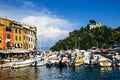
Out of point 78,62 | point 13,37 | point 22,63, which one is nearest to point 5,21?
point 13,37

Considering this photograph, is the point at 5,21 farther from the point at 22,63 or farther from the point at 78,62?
the point at 78,62

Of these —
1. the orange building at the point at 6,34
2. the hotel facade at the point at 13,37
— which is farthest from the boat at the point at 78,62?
the orange building at the point at 6,34

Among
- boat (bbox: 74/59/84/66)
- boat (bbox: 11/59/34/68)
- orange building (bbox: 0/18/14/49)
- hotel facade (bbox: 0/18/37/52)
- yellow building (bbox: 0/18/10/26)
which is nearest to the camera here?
boat (bbox: 11/59/34/68)

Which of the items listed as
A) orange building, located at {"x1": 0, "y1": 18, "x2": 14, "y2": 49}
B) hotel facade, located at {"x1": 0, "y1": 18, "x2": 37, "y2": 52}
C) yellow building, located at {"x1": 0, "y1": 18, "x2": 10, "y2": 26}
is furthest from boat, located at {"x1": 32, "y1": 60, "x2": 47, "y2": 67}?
yellow building, located at {"x1": 0, "y1": 18, "x2": 10, "y2": 26}

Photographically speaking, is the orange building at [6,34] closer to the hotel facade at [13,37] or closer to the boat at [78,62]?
the hotel facade at [13,37]

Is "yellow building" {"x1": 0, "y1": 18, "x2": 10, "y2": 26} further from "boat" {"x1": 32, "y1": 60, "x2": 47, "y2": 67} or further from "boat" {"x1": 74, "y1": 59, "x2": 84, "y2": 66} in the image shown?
"boat" {"x1": 74, "y1": 59, "x2": 84, "y2": 66}

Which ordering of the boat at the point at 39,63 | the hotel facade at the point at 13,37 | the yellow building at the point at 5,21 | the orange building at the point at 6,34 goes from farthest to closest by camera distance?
the yellow building at the point at 5,21
the hotel facade at the point at 13,37
the orange building at the point at 6,34
the boat at the point at 39,63

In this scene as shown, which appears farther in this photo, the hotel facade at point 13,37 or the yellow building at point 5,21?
the yellow building at point 5,21

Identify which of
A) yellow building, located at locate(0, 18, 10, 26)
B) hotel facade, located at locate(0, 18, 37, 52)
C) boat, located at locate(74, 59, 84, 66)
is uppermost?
yellow building, located at locate(0, 18, 10, 26)

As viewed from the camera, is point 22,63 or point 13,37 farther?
point 13,37

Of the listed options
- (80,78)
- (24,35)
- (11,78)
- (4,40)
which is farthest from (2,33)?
(80,78)

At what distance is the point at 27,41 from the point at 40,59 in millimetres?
22935

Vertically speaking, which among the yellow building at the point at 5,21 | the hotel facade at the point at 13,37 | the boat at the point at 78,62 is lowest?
the boat at the point at 78,62

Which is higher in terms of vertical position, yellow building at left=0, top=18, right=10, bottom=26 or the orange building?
yellow building at left=0, top=18, right=10, bottom=26
